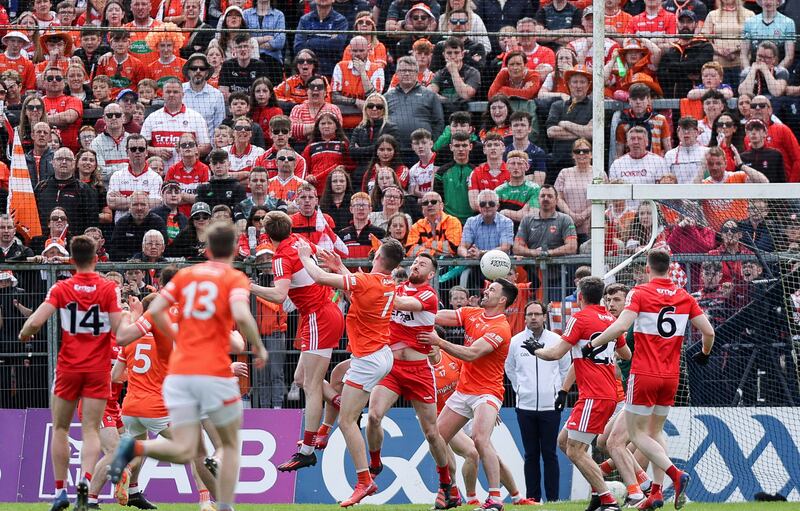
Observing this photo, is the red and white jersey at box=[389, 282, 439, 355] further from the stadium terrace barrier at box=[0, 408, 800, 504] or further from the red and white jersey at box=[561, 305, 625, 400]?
A: the stadium terrace barrier at box=[0, 408, 800, 504]

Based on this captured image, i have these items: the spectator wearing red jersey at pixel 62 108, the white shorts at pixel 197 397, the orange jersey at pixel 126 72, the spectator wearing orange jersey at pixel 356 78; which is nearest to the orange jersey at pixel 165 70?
the orange jersey at pixel 126 72

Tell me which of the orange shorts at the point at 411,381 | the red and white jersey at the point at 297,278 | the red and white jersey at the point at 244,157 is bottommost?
the orange shorts at the point at 411,381

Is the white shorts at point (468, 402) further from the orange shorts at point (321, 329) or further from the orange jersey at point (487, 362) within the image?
the orange shorts at point (321, 329)

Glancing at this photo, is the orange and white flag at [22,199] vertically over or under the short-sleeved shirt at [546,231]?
over

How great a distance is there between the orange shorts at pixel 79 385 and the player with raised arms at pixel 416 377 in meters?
2.81

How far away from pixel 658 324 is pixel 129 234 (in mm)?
7567

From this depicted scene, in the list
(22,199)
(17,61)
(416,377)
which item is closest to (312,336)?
(416,377)

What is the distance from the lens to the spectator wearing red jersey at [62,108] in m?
Result: 17.8

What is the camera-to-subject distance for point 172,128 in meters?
17.5

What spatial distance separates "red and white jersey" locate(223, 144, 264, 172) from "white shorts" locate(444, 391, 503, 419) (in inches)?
235

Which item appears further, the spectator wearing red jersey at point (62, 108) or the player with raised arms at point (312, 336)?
the spectator wearing red jersey at point (62, 108)

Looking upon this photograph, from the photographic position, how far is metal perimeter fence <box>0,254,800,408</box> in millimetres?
14258

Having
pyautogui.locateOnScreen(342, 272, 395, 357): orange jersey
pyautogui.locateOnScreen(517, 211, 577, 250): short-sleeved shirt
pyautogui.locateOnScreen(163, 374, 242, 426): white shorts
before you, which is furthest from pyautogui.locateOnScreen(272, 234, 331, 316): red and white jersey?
pyautogui.locateOnScreen(517, 211, 577, 250): short-sleeved shirt

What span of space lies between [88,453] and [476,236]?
657 cm
